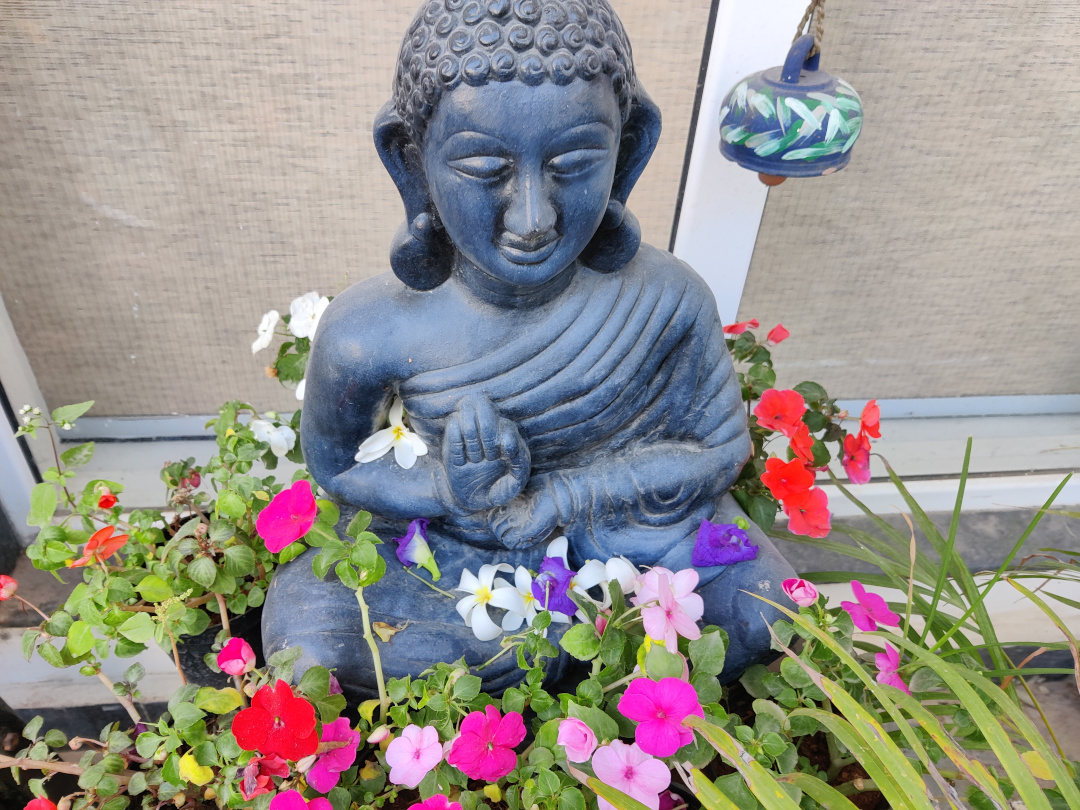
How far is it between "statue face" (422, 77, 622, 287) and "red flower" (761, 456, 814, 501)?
0.47 meters

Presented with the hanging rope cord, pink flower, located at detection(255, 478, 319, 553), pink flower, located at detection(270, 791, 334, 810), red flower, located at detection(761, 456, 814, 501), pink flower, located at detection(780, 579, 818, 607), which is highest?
the hanging rope cord

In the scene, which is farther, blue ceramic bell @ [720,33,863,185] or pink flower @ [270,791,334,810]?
blue ceramic bell @ [720,33,863,185]

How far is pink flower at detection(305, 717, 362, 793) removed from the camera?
0.91 m

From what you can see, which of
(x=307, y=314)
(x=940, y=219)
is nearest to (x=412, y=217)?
(x=307, y=314)

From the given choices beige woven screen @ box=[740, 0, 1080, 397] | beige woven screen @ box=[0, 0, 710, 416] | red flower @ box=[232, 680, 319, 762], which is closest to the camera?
red flower @ box=[232, 680, 319, 762]

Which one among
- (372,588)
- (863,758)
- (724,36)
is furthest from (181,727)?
(724,36)

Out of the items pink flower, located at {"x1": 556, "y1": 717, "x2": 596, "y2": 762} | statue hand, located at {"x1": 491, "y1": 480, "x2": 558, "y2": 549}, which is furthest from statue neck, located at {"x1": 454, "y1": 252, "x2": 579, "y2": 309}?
pink flower, located at {"x1": 556, "y1": 717, "x2": 596, "y2": 762}

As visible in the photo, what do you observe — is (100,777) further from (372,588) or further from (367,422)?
(367,422)

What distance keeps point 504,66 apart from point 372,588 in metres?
0.73

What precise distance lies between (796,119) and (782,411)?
1.50ft

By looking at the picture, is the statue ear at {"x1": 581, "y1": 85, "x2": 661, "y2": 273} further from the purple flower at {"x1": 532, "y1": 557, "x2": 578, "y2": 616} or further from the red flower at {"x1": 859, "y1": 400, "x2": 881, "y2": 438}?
the red flower at {"x1": 859, "y1": 400, "x2": 881, "y2": 438}

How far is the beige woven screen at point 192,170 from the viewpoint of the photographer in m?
1.46

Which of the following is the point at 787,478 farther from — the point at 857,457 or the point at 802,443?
the point at 857,457

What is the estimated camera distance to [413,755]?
894mm
